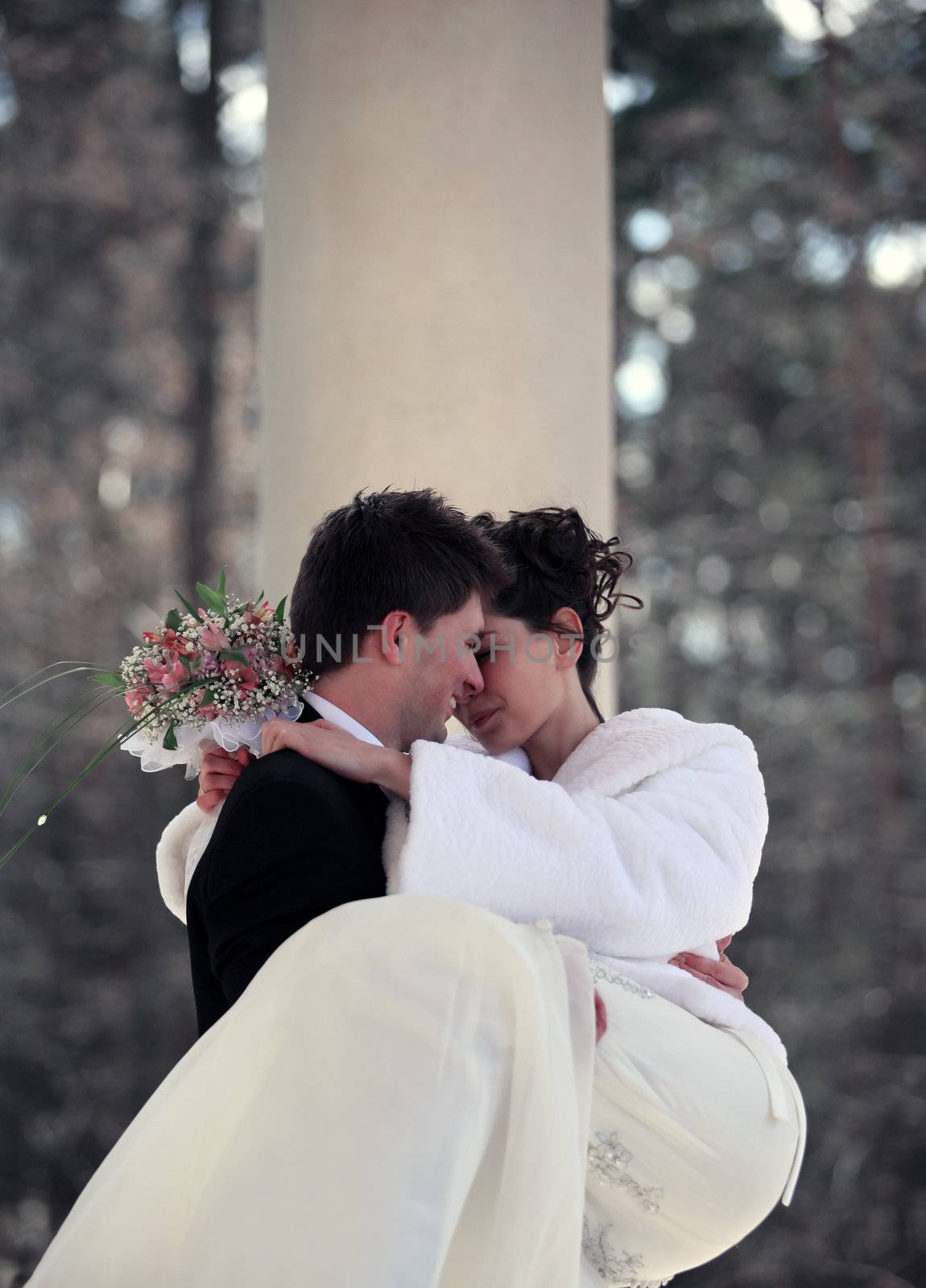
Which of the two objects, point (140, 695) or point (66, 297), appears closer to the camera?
point (140, 695)

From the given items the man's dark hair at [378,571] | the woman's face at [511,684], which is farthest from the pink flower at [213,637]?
the woman's face at [511,684]

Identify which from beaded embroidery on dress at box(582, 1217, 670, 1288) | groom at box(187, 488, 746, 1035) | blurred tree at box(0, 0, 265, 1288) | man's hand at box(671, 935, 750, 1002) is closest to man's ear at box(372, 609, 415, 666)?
groom at box(187, 488, 746, 1035)

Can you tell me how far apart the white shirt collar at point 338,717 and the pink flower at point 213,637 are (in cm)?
14

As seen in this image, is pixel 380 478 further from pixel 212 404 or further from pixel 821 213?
pixel 821 213

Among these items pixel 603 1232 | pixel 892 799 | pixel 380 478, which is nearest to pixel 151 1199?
pixel 603 1232

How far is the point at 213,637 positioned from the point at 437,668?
0.31 meters

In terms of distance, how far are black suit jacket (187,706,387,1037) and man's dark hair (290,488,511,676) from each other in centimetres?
26

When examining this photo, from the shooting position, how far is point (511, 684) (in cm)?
227

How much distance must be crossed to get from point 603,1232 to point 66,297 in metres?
4.89

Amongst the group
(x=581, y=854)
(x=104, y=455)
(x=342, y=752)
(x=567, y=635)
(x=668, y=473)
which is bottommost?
(x=581, y=854)

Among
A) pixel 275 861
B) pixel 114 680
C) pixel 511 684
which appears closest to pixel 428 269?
pixel 511 684

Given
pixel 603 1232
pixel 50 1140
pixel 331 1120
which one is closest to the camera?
pixel 331 1120

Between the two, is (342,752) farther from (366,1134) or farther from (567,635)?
(567,635)

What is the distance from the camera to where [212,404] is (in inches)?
236
